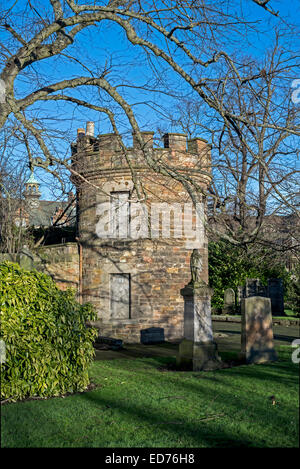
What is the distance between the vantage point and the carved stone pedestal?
10516 millimetres

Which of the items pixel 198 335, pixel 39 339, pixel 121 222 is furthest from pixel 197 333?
pixel 121 222

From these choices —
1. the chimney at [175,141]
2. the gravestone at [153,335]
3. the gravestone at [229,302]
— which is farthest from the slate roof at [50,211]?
the gravestone at [229,302]

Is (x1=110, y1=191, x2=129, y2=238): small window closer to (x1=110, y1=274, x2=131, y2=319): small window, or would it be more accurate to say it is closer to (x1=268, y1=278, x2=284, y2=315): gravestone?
(x1=110, y1=274, x2=131, y2=319): small window

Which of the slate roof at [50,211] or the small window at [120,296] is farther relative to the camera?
the slate roof at [50,211]

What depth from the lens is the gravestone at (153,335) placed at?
16484 mm

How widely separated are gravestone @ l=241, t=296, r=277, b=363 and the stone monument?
75 centimetres

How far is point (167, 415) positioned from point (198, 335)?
4.56m

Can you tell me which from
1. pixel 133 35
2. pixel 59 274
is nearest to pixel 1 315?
pixel 133 35

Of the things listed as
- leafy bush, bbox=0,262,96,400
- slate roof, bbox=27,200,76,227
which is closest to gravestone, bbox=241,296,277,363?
leafy bush, bbox=0,262,96,400

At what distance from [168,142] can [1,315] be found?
11.4 m

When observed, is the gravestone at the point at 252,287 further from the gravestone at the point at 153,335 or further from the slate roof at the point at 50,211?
the slate roof at the point at 50,211

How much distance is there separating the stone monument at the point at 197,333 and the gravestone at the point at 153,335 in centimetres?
561

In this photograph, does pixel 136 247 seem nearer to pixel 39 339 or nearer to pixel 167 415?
pixel 39 339
